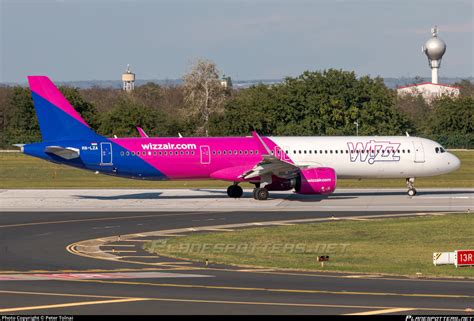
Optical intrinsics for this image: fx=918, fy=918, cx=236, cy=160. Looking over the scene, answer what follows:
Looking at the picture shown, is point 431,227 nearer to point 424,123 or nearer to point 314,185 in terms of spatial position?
point 314,185

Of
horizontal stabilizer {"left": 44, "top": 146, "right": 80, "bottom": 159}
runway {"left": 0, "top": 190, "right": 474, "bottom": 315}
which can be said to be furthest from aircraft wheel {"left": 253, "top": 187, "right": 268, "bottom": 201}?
runway {"left": 0, "top": 190, "right": 474, "bottom": 315}

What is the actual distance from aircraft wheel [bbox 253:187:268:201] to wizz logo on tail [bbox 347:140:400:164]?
5.87 metres

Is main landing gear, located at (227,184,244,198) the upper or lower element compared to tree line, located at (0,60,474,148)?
lower

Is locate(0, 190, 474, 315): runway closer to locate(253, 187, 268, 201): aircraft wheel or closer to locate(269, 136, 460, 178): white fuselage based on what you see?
locate(253, 187, 268, 201): aircraft wheel

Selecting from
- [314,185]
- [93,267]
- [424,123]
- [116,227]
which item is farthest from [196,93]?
[93,267]

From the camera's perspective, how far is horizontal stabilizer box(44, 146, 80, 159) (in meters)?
53.5

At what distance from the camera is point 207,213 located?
49.6 meters

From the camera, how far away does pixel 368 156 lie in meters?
56.6

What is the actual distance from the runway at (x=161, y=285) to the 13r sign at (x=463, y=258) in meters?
2.60

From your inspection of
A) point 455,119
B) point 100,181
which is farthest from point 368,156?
point 455,119

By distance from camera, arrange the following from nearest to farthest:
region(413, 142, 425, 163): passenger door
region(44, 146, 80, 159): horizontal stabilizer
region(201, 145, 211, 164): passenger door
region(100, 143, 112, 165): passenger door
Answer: region(44, 146, 80, 159): horizontal stabilizer
region(100, 143, 112, 165): passenger door
region(201, 145, 211, 164): passenger door
region(413, 142, 425, 163): passenger door

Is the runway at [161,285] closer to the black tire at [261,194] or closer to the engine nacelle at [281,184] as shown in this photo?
the engine nacelle at [281,184]

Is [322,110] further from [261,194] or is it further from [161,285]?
[161,285]

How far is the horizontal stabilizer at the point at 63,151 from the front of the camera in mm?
53500
